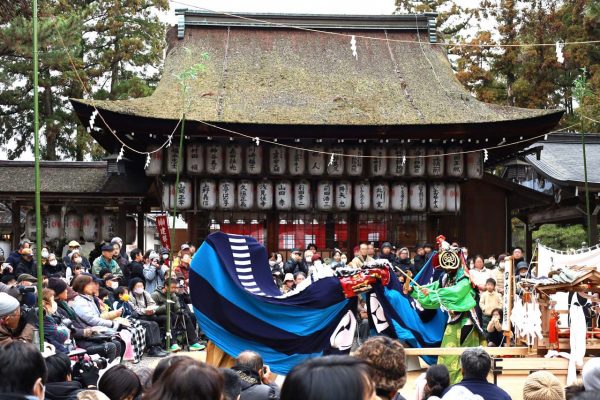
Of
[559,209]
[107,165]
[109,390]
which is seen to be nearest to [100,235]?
[107,165]

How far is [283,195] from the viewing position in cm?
2005

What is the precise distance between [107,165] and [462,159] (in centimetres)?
880

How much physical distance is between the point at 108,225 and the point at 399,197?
7118 mm

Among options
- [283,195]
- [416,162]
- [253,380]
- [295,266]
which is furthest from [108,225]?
[253,380]

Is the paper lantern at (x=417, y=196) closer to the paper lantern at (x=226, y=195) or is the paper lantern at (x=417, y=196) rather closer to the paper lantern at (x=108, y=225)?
the paper lantern at (x=226, y=195)

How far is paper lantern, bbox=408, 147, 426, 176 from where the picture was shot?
20203 mm

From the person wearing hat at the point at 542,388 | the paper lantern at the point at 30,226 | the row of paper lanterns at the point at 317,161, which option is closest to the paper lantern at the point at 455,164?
the row of paper lanterns at the point at 317,161

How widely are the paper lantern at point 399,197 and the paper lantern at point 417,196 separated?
0.12 meters

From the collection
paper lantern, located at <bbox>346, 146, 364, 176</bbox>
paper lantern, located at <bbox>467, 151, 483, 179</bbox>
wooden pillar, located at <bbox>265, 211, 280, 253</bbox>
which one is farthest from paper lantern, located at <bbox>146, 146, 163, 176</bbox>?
paper lantern, located at <bbox>467, 151, 483, 179</bbox>

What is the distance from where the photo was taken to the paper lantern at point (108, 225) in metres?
20.5

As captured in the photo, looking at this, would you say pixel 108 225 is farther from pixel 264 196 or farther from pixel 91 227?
pixel 264 196

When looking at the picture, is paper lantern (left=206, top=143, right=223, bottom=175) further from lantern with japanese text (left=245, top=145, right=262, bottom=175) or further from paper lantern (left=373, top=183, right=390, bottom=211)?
paper lantern (left=373, top=183, right=390, bottom=211)

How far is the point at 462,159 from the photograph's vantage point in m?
20.3

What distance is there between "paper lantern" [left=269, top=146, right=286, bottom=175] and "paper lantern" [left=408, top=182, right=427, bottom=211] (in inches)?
124
